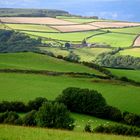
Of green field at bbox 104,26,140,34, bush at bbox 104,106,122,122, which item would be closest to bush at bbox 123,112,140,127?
bush at bbox 104,106,122,122

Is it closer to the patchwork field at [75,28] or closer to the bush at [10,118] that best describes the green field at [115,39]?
the patchwork field at [75,28]

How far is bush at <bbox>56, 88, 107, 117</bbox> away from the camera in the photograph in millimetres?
42375

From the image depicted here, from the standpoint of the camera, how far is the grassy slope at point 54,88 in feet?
154

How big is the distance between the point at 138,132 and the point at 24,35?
124 meters

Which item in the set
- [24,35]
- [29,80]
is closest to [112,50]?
[24,35]

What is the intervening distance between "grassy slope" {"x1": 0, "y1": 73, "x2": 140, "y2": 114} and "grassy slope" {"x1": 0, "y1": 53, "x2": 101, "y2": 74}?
9176 millimetres

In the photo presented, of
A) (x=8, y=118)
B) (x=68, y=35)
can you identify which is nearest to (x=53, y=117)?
(x=8, y=118)

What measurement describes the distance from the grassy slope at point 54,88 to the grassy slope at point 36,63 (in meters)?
9.18

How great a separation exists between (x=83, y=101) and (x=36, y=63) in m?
33.9

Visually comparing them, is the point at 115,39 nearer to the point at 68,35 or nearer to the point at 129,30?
the point at 68,35

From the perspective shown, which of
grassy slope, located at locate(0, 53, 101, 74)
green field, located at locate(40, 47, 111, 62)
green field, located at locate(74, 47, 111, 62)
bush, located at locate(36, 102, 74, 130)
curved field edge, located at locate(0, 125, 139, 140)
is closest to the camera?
curved field edge, located at locate(0, 125, 139, 140)

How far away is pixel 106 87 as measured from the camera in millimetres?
55375

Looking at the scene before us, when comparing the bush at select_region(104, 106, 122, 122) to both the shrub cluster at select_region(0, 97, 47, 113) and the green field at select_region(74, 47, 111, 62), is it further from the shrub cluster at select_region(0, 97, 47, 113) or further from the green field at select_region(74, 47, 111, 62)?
the green field at select_region(74, 47, 111, 62)

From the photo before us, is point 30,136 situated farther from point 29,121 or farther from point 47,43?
point 47,43
